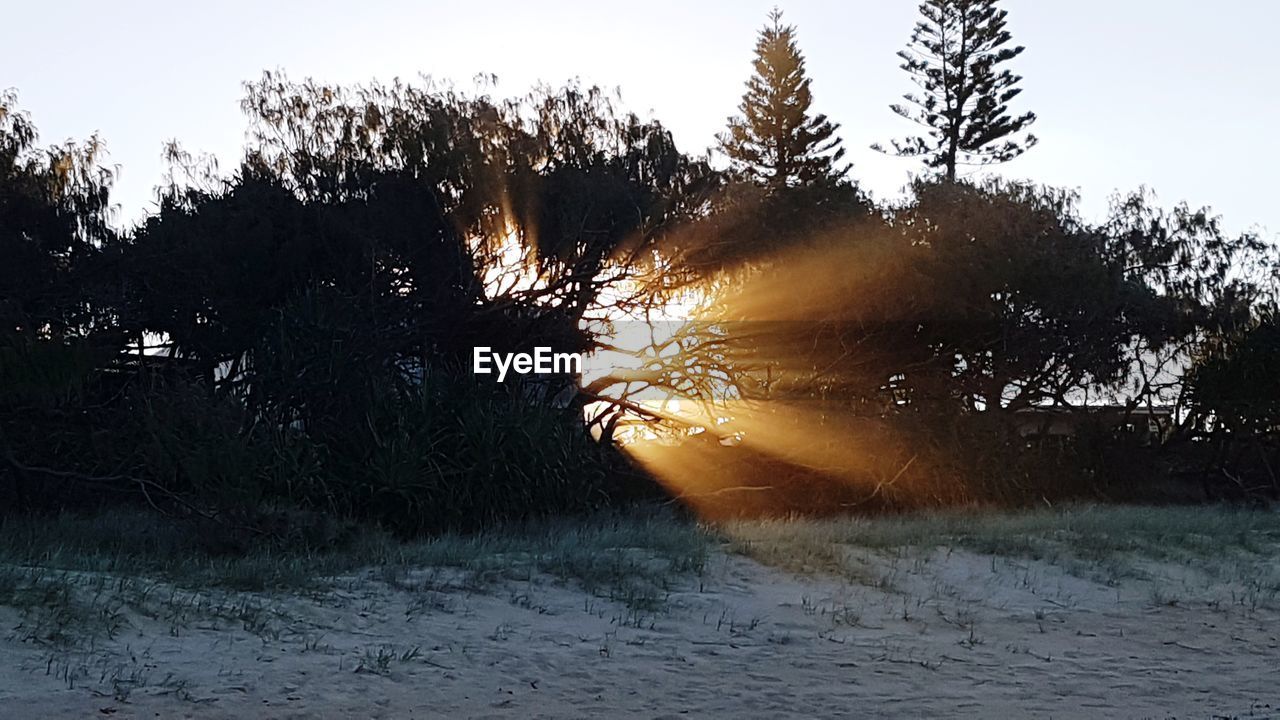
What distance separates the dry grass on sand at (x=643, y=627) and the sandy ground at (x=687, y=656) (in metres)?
0.02

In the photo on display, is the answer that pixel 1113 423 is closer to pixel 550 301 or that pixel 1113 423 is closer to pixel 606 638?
pixel 550 301

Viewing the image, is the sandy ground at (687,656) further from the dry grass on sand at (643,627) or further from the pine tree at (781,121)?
the pine tree at (781,121)

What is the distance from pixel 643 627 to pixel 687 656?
0.64m

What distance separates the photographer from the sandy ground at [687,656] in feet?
25.1

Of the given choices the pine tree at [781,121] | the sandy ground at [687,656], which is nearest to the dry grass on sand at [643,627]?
the sandy ground at [687,656]

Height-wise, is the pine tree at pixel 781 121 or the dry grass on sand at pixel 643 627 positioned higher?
the pine tree at pixel 781 121

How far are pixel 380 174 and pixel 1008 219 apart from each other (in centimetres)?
927

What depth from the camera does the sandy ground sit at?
765 cm

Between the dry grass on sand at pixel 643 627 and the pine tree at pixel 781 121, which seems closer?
the dry grass on sand at pixel 643 627

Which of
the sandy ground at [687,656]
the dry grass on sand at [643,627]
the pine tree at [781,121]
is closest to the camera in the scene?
the sandy ground at [687,656]

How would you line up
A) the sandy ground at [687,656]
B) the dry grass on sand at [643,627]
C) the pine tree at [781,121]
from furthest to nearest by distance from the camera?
the pine tree at [781,121], the dry grass on sand at [643,627], the sandy ground at [687,656]

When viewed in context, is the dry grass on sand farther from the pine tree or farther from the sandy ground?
the pine tree

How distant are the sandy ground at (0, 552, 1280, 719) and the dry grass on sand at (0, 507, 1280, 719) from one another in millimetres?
25

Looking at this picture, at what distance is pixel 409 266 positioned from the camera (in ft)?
59.9
